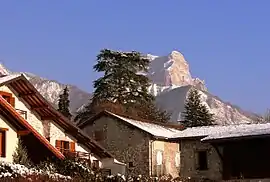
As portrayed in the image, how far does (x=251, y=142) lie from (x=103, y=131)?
61.6ft

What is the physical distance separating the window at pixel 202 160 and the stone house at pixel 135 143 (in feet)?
23.1

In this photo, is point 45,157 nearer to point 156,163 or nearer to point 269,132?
point 269,132

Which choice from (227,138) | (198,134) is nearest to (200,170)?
(198,134)

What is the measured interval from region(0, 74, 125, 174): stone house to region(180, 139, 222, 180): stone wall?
471 centimetres

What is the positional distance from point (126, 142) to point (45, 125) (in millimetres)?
15205

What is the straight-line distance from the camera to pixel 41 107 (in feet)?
131

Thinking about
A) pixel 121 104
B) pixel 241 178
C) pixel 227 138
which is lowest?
pixel 241 178

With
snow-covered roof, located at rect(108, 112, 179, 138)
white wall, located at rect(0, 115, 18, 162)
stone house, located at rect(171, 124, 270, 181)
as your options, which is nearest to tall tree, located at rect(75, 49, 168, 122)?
snow-covered roof, located at rect(108, 112, 179, 138)

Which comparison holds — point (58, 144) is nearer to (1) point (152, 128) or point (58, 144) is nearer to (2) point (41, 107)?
(2) point (41, 107)

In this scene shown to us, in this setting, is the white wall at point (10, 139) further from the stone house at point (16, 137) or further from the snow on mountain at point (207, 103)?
the snow on mountain at point (207, 103)

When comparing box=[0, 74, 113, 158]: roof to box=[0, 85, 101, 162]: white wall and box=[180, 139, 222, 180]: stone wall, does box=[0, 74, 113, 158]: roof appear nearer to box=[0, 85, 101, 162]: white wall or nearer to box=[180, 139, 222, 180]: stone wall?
box=[0, 85, 101, 162]: white wall

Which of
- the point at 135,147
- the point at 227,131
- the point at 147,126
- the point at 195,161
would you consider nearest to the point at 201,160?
the point at 195,161

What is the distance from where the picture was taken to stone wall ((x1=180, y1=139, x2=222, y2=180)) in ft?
149

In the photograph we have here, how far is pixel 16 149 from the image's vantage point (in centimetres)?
3441
